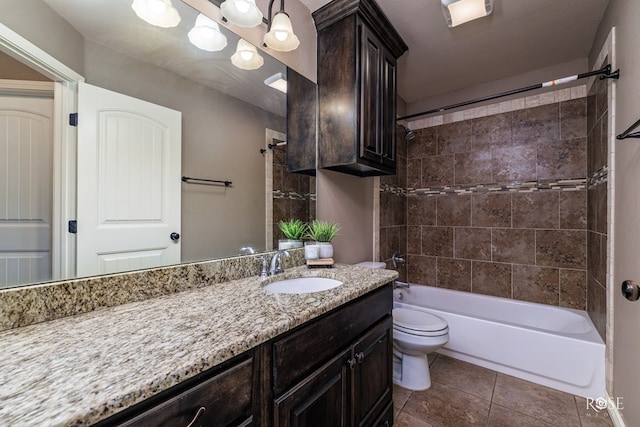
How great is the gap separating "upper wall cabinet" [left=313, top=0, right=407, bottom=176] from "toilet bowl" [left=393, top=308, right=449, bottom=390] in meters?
1.14

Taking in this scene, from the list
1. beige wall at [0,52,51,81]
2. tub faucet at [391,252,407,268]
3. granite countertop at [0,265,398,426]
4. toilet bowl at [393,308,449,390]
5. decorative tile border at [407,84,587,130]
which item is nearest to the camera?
granite countertop at [0,265,398,426]

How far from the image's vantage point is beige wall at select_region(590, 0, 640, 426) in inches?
50.6

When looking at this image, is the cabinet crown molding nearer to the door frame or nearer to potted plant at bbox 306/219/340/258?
potted plant at bbox 306/219/340/258

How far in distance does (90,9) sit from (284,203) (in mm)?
1148

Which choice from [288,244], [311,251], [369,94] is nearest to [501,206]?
[369,94]

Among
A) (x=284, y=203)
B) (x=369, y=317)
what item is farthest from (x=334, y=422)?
(x=284, y=203)

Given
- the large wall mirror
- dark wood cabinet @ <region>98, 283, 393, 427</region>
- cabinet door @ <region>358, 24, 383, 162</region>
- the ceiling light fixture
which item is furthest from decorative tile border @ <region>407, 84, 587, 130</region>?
dark wood cabinet @ <region>98, 283, 393, 427</region>

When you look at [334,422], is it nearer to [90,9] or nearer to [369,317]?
[369,317]

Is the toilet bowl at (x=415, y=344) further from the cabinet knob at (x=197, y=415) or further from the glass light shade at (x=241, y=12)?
the glass light shade at (x=241, y=12)

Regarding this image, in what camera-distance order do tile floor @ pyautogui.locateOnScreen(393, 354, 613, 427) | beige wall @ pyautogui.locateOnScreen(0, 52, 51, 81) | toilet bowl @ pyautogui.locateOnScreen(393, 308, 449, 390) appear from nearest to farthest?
beige wall @ pyautogui.locateOnScreen(0, 52, 51, 81)
tile floor @ pyautogui.locateOnScreen(393, 354, 613, 427)
toilet bowl @ pyautogui.locateOnScreen(393, 308, 449, 390)

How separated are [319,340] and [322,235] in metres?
0.85

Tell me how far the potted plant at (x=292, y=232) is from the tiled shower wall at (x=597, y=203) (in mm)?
1968

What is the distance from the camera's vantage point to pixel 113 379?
19.6 inches

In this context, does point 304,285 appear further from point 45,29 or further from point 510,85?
point 510,85
